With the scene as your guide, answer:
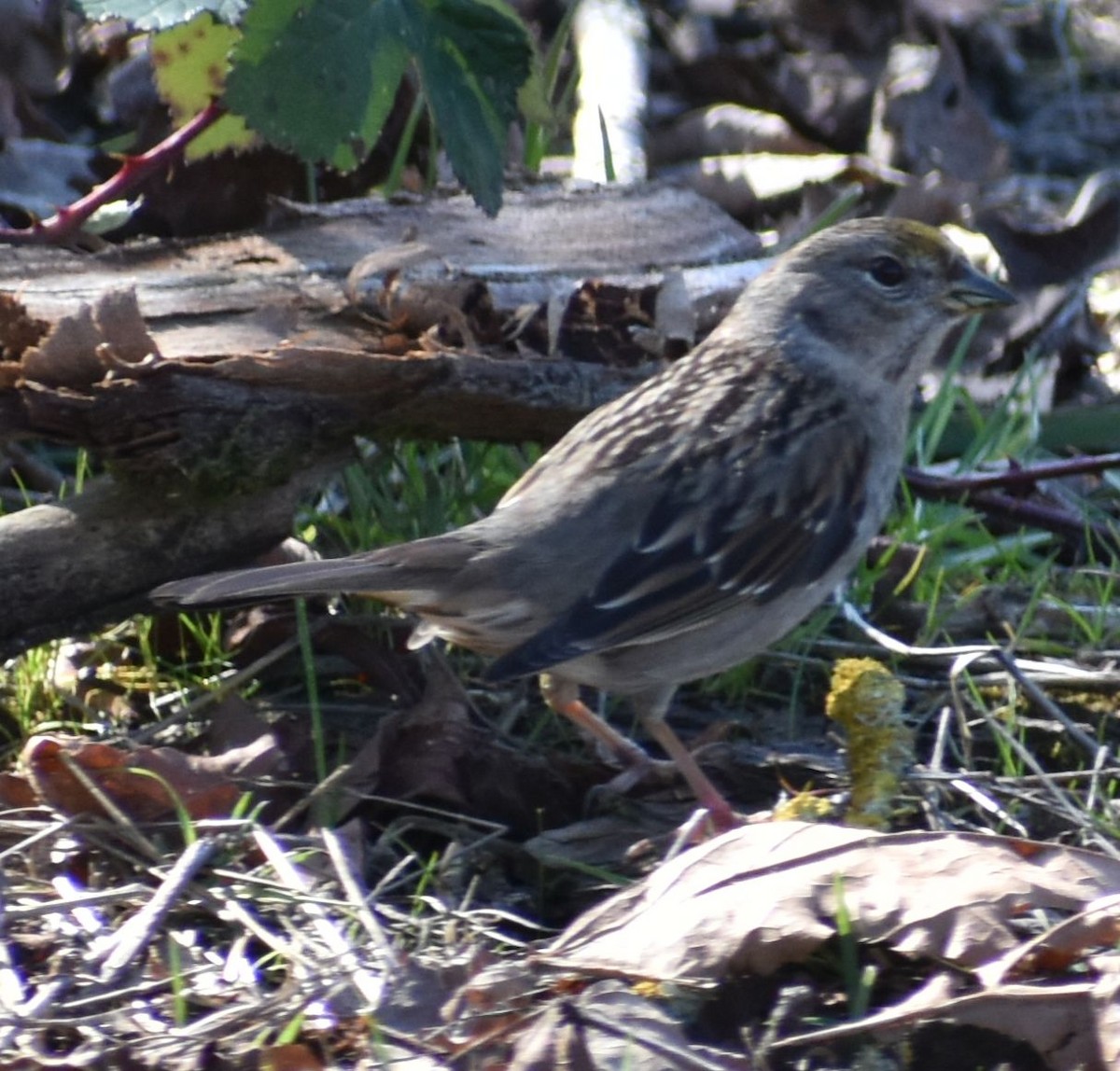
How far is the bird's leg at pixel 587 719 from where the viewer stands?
3240 millimetres

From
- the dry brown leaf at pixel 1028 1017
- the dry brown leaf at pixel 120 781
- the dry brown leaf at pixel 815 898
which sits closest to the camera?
the dry brown leaf at pixel 1028 1017

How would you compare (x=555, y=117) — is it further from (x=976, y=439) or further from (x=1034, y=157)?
(x=1034, y=157)

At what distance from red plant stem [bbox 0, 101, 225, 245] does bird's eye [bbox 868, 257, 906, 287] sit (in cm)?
139

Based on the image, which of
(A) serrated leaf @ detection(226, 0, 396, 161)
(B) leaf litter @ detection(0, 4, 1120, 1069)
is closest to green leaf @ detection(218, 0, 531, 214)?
(A) serrated leaf @ detection(226, 0, 396, 161)

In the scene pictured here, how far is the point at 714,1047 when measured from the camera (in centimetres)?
223

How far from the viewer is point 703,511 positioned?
3.18 m

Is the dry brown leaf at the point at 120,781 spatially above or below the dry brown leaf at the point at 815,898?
above

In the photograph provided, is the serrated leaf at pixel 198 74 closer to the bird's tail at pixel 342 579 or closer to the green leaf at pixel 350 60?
the green leaf at pixel 350 60

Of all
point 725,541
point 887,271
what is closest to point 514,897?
point 725,541

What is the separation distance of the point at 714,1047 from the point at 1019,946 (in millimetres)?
415

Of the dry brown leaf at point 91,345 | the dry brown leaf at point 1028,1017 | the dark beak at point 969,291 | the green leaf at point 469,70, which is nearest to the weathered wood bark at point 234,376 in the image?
the dry brown leaf at point 91,345

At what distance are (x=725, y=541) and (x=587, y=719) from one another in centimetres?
43

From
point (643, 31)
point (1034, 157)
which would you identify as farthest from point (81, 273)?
point (1034, 157)

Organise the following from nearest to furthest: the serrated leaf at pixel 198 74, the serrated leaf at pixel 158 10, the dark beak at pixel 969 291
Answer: the serrated leaf at pixel 158 10, the dark beak at pixel 969 291, the serrated leaf at pixel 198 74
